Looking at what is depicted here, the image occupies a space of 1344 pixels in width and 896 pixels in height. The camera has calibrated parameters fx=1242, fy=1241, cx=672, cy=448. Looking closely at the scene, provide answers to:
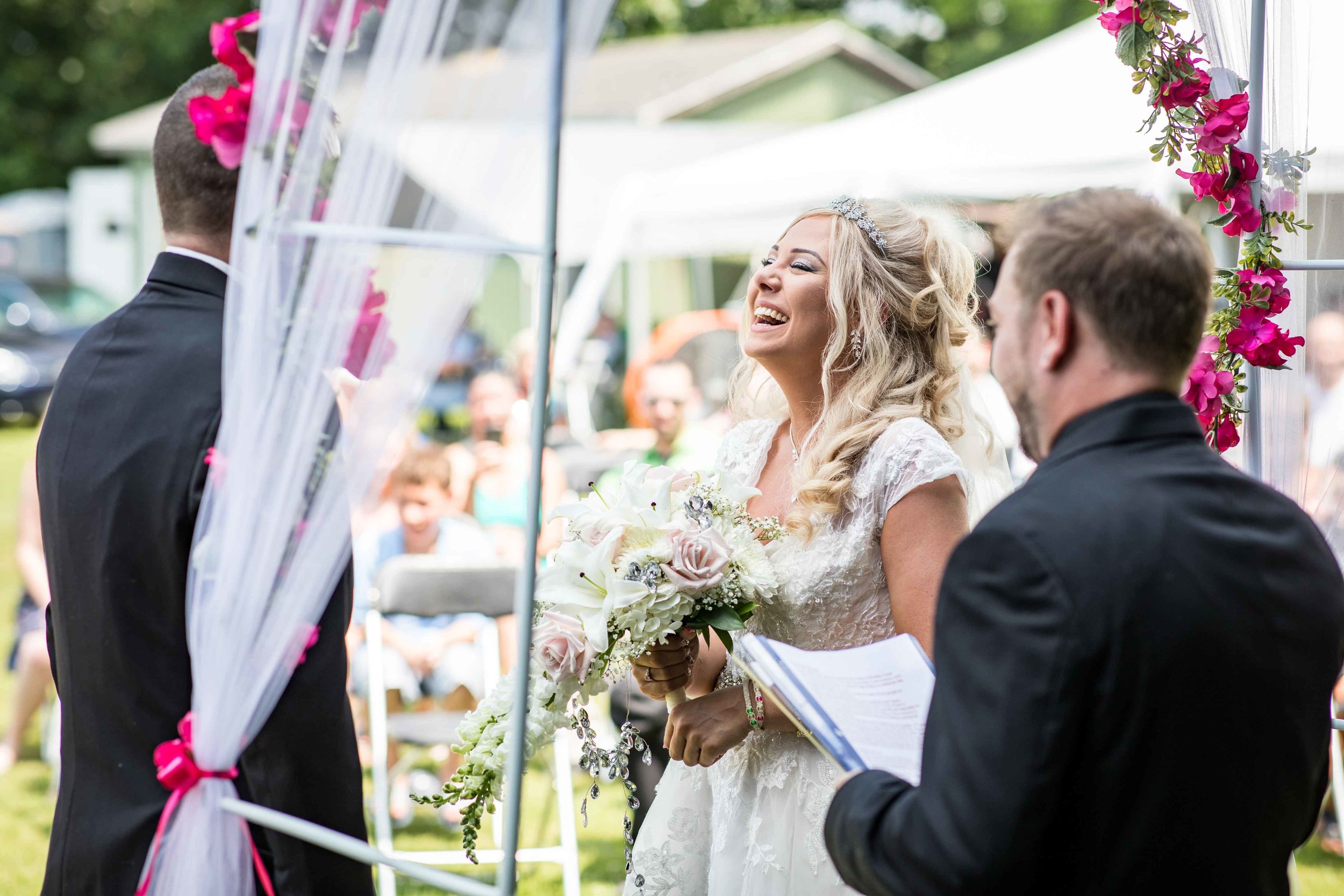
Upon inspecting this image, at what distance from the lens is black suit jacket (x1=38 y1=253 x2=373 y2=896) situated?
2.07 metres

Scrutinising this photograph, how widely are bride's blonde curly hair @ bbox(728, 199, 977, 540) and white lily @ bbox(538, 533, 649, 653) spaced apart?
47 centimetres

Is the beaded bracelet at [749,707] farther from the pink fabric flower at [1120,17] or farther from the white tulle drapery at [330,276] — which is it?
the pink fabric flower at [1120,17]

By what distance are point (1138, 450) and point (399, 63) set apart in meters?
1.16

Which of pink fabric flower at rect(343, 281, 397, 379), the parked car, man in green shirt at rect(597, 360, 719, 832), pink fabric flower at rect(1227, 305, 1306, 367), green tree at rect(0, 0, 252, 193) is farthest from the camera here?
green tree at rect(0, 0, 252, 193)

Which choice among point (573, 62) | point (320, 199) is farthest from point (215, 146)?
point (573, 62)

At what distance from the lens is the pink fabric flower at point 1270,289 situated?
7.79 feet

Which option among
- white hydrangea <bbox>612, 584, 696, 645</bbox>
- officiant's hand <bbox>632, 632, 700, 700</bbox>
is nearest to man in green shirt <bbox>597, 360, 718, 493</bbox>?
officiant's hand <bbox>632, 632, 700, 700</bbox>

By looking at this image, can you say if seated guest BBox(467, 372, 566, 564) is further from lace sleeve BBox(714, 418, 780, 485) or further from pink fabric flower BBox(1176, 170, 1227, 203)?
pink fabric flower BBox(1176, 170, 1227, 203)

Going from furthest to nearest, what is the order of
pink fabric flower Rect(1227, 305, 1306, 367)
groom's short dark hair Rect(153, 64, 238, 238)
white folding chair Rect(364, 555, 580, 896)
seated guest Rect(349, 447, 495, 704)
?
seated guest Rect(349, 447, 495, 704) < white folding chair Rect(364, 555, 580, 896) < pink fabric flower Rect(1227, 305, 1306, 367) < groom's short dark hair Rect(153, 64, 238, 238)

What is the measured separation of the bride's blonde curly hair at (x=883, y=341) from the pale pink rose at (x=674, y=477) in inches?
8.9

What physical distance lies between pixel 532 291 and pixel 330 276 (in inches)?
628

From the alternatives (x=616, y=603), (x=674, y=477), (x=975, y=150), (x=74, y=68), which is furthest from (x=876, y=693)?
(x=74, y=68)

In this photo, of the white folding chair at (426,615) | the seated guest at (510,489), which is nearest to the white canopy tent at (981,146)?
the seated guest at (510,489)

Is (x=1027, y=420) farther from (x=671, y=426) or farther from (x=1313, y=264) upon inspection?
(x=671, y=426)
